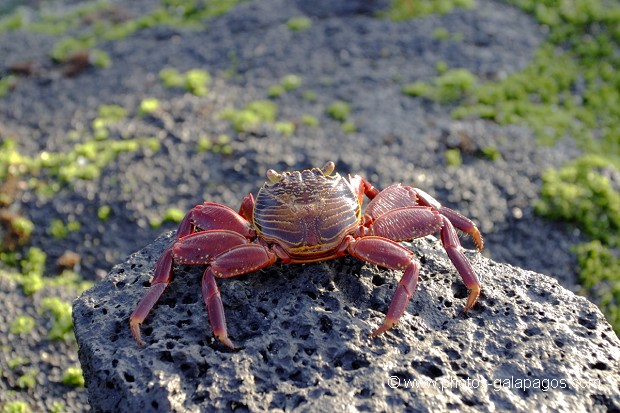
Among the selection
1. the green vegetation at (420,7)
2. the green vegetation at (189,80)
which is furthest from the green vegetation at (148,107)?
the green vegetation at (420,7)

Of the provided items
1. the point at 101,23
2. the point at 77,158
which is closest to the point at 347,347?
Answer: the point at 77,158

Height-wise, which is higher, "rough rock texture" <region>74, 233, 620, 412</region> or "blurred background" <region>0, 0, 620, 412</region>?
"rough rock texture" <region>74, 233, 620, 412</region>

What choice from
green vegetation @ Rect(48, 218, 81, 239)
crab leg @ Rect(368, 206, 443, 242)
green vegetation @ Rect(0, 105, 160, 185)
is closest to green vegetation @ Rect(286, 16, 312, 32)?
green vegetation @ Rect(0, 105, 160, 185)

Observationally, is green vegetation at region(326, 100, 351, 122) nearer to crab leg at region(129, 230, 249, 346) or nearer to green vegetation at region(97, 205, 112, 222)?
green vegetation at region(97, 205, 112, 222)

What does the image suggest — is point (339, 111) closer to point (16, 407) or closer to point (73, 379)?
point (73, 379)

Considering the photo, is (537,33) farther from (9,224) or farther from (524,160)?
(9,224)

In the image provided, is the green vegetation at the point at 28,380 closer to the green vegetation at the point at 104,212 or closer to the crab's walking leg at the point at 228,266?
the green vegetation at the point at 104,212
